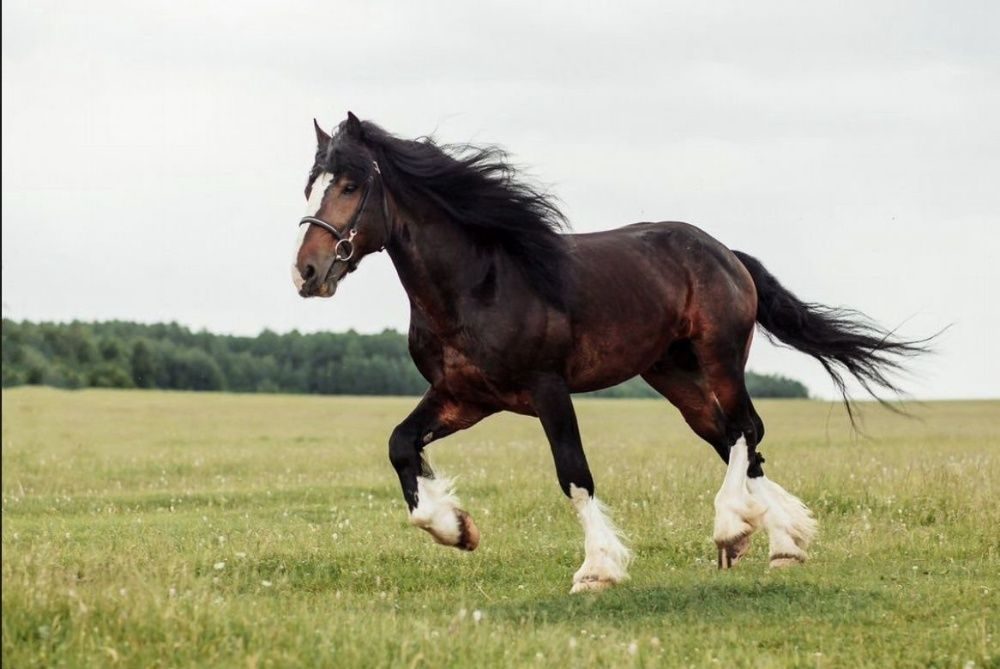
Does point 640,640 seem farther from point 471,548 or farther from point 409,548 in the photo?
point 409,548

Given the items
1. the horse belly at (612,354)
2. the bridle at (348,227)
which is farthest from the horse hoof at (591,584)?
the bridle at (348,227)

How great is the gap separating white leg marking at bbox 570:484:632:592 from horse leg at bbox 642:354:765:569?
60.1 inches

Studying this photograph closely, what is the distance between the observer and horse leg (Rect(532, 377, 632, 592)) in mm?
9023

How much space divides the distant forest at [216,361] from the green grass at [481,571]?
4959 centimetres

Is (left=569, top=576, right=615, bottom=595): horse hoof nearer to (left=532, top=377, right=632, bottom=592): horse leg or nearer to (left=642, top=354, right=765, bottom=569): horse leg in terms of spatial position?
(left=532, top=377, right=632, bottom=592): horse leg

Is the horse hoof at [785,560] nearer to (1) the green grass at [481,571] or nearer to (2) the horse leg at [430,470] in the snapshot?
(1) the green grass at [481,571]

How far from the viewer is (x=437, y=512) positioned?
9484mm

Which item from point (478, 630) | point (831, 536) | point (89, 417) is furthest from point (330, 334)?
point (478, 630)

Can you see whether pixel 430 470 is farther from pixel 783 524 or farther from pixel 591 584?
pixel 783 524

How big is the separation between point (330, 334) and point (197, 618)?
66802 millimetres

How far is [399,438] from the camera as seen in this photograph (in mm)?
9516

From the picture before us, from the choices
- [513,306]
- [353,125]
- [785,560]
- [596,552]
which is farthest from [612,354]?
[353,125]

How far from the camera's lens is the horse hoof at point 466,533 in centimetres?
957

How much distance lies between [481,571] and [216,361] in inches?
2729
